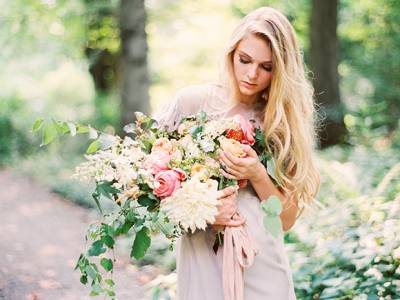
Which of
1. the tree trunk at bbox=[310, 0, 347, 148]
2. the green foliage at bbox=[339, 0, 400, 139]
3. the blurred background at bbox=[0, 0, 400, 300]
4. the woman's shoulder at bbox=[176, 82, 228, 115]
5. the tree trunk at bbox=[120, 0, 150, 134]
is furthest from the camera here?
the green foliage at bbox=[339, 0, 400, 139]

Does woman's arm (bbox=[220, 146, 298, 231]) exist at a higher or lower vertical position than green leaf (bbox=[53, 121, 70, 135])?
lower

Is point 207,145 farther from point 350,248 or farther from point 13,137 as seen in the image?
point 13,137

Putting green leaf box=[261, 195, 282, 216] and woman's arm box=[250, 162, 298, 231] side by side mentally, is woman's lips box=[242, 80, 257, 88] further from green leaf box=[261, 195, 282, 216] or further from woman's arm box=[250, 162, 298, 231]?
green leaf box=[261, 195, 282, 216]

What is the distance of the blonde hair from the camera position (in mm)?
2490

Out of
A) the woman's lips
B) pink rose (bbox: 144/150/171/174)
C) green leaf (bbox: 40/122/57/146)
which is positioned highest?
the woman's lips

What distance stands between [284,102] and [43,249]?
4.74m

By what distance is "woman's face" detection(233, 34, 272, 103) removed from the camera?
98.0 inches

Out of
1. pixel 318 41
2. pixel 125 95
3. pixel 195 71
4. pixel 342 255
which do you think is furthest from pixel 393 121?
pixel 342 255

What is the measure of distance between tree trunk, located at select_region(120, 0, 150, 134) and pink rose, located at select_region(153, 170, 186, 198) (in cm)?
663

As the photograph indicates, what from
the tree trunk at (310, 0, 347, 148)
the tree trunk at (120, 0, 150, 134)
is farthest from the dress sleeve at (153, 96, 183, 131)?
the tree trunk at (310, 0, 347, 148)

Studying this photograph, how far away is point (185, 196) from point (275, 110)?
70 cm

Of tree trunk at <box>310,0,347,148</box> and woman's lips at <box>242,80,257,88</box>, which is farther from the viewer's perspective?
tree trunk at <box>310,0,347,148</box>

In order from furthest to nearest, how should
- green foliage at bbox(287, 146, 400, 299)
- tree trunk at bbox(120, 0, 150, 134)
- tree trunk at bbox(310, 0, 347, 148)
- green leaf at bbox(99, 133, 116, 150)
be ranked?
tree trunk at bbox(310, 0, 347, 148)
tree trunk at bbox(120, 0, 150, 134)
green foliage at bbox(287, 146, 400, 299)
green leaf at bbox(99, 133, 116, 150)

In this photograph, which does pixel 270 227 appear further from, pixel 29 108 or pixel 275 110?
pixel 29 108
